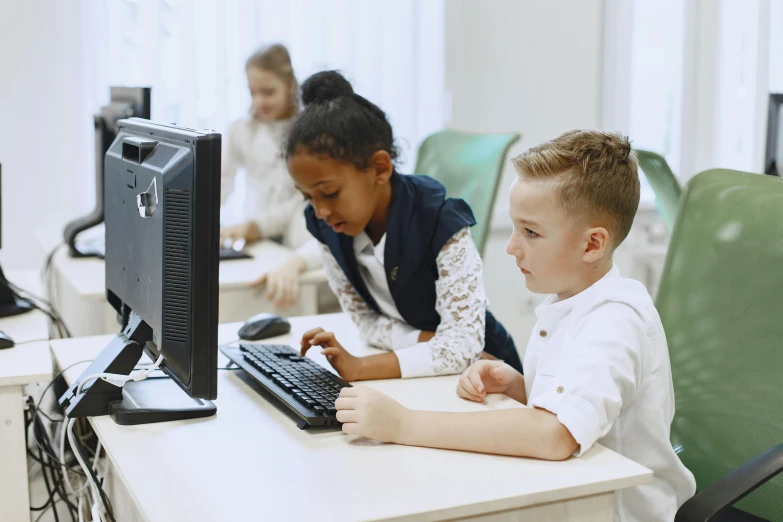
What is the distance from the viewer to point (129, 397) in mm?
1260

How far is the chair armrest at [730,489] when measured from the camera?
3.35 ft

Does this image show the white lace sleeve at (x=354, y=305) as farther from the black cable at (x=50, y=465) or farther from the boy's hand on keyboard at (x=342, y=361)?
the black cable at (x=50, y=465)

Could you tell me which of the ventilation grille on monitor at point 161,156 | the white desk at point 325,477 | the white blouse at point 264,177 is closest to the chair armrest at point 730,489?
the white desk at point 325,477

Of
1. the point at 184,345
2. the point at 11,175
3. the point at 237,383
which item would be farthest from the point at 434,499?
the point at 11,175

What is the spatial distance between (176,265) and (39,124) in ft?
7.01

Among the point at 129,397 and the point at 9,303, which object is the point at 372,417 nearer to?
the point at 129,397

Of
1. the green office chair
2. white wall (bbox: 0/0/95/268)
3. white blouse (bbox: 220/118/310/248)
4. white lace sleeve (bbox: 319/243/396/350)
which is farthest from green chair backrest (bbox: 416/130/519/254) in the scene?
white wall (bbox: 0/0/95/268)

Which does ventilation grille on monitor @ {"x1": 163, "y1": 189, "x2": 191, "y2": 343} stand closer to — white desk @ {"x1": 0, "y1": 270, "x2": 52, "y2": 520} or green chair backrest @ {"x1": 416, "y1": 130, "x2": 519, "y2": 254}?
white desk @ {"x1": 0, "y1": 270, "x2": 52, "y2": 520}

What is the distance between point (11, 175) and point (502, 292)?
192 cm

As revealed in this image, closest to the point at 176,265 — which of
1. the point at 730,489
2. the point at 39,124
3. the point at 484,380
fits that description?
the point at 484,380

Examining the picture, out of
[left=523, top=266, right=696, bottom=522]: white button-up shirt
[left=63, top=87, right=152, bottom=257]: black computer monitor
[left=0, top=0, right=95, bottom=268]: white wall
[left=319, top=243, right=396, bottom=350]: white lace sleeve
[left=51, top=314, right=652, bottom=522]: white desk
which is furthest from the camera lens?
[left=0, top=0, right=95, bottom=268]: white wall

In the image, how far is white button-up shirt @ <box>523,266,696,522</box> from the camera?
1.04 metres

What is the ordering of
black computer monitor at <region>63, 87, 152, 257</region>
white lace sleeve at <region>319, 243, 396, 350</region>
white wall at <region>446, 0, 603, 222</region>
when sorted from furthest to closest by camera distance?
white wall at <region>446, 0, 603, 222</region>
black computer monitor at <region>63, 87, 152, 257</region>
white lace sleeve at <region>319, 243, 396, 350</region>

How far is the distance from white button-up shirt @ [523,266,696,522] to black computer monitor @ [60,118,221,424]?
17.2 inches
